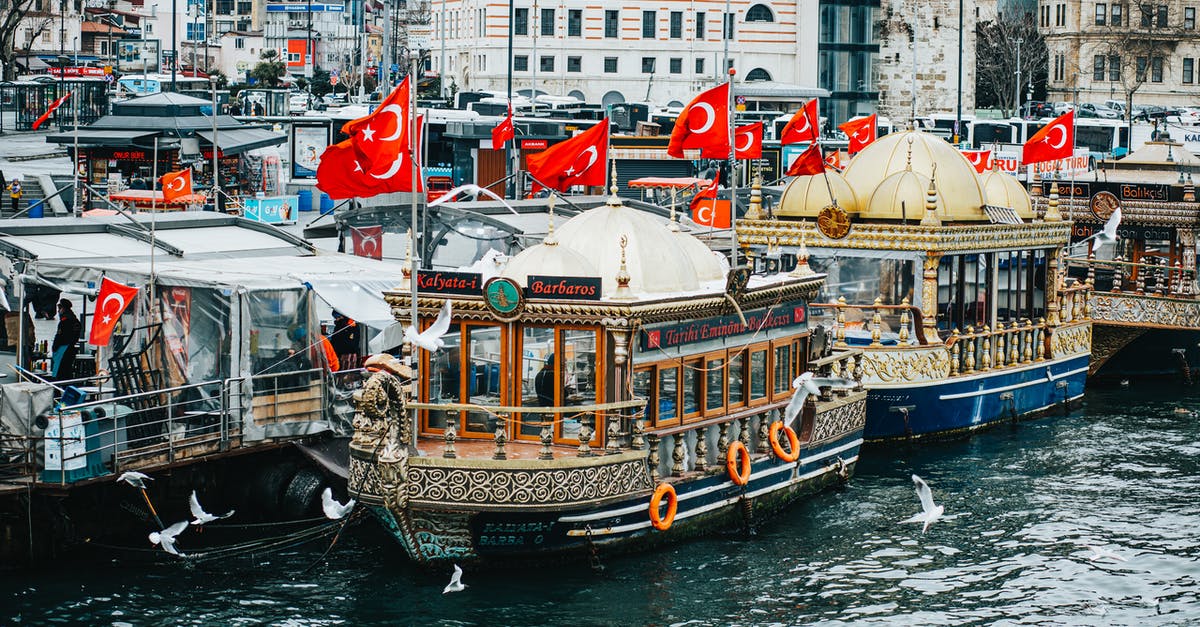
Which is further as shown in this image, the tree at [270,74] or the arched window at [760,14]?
the tree at [270,74]

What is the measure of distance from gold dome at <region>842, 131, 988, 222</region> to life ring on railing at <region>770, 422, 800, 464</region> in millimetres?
6739

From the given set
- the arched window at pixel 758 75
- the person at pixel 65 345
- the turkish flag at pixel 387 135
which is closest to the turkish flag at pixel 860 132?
the turkish flag at pixel 387 135

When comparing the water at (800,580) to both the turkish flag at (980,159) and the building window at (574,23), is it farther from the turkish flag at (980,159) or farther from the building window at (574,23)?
the building window at (574,23)

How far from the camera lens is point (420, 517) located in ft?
56.4

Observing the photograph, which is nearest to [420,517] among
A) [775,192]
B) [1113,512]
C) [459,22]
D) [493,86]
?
[1113,512]

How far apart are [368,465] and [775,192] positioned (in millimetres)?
29413

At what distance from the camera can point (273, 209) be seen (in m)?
42.1

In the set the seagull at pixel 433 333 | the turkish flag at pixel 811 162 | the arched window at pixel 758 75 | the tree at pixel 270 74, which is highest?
the tree at pixel 270 74

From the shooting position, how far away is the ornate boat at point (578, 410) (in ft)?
55.7

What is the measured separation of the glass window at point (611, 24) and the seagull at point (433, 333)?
77.9 metres

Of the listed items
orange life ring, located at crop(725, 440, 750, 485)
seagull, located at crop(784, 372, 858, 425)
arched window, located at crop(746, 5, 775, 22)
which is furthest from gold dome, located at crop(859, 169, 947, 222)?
arched window, located at crop(746, 5, 775, 22)

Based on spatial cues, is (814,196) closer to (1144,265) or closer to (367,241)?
(1144,265)

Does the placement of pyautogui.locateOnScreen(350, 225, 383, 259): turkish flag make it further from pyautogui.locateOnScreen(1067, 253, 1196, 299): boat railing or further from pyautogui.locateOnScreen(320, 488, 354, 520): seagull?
pyautogui.locateOnScreen(1067, 253, 1196, 299): boat railing

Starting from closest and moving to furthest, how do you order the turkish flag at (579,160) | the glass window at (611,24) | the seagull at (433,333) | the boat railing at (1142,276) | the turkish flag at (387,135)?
the seagull at (433,333), the turkish flag at (387,135), the turkish flag at (579,160), the boat railing at (1142,276), the glass window at (611,24)
